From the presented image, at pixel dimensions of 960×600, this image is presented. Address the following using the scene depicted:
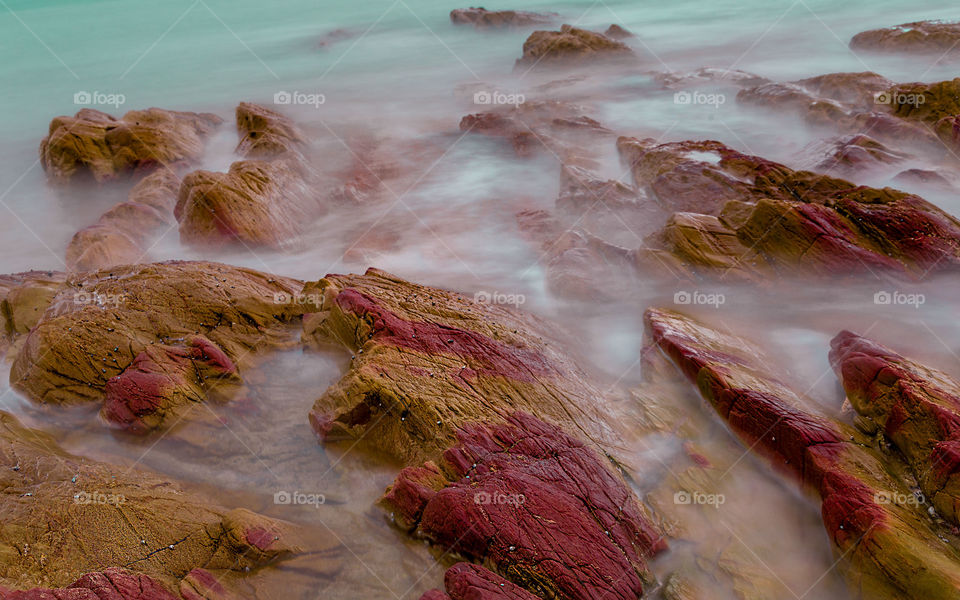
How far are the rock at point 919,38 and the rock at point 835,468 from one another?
28.7m

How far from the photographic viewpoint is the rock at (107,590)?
5.49m

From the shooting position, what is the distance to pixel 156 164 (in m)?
20.8

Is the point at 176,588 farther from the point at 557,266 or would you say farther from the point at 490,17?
the point at 490,17

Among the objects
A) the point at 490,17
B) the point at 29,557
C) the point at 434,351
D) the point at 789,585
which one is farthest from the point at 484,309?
the point at 490,17

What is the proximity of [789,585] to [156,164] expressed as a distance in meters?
22.8

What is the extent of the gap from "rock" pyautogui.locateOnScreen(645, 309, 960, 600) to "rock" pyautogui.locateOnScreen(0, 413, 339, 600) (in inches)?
242

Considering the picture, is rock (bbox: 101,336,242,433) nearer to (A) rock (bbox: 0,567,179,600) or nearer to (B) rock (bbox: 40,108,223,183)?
(A) rock (bbox: 0,567,179,600)

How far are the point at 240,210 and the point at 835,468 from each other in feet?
48.4

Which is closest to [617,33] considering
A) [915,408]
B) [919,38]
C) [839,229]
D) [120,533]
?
[919,38]

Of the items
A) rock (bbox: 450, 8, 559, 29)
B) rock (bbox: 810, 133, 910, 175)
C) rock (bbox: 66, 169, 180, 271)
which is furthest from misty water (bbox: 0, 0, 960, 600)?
rock (bbox: 450, 8, 559, 29)

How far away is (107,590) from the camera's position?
18.5 ft

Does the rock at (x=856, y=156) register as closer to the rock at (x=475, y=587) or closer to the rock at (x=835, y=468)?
the rock at (x=835, y=468)

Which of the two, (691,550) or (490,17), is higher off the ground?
(490,17)

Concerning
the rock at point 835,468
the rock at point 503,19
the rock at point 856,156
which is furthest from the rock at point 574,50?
the rock at point 835,468
